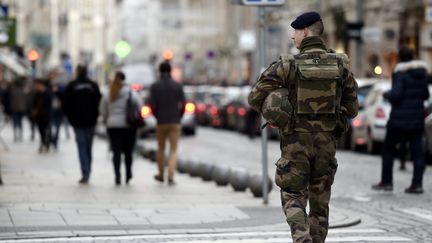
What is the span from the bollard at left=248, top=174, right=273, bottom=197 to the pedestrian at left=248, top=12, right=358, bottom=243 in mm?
7026

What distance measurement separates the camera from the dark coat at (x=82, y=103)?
751 inches

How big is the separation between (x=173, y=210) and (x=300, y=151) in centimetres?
558

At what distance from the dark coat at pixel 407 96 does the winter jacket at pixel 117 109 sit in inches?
155

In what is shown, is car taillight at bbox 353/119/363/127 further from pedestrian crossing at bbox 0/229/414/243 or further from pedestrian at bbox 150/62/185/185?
pedestrian crossing at bbox 0/229/414/243

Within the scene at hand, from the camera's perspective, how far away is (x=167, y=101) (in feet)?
61.8

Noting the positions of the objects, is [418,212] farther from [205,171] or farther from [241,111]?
[241,111]

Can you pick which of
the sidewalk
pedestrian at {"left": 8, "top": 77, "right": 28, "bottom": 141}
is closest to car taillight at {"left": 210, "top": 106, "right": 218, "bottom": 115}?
pedestrian at {"left": 8, "top": 77, "right": 28, "bottom": 141}

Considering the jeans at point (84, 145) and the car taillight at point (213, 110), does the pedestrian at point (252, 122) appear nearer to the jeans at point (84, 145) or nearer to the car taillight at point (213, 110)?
the car taillight at point (213, 110)

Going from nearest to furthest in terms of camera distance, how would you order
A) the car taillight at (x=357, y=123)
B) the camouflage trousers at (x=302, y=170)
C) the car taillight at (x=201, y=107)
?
the camouflage trousers at (x=302, y=170), the car taillight at (x=357, y=123), the car taillight at (x=201, y=107)

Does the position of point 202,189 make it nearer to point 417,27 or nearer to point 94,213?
point 94,213

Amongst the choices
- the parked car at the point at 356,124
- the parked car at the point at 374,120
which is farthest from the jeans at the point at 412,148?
the parked car at the point at 356,124

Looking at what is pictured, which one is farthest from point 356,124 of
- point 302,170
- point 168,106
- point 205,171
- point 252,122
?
point 302,170

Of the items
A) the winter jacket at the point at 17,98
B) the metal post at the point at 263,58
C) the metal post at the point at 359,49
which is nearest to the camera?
the metal post at the point at 263,58

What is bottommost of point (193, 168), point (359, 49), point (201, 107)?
point (201, 107)
